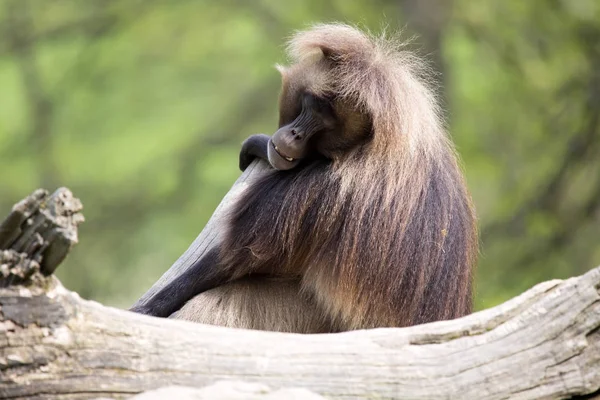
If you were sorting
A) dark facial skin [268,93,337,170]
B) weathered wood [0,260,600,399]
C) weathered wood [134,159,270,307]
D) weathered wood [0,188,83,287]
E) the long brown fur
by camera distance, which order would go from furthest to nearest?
weathered wood [134,159,270,307] < dark facial skin [268,93,337,170] < the long brown fur < weathered wood [0,260,600,399] < weathered wood [0,188,83,287]

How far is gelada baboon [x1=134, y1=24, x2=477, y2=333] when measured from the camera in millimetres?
4387

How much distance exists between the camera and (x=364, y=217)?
4.38 m

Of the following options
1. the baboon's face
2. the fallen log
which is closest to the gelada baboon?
the baboon's face

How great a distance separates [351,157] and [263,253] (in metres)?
0.67

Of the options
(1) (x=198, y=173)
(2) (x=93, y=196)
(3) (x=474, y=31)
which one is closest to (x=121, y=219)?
(2) (x=93, y=196)

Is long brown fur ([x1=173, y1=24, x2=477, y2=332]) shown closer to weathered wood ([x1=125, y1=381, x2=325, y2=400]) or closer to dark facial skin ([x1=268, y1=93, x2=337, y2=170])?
dark facial skin ([x1=268, y1=93, x2=337, y2=170])

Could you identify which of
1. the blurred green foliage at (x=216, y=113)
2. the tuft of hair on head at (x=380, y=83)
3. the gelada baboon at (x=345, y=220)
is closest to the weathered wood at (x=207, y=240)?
the gelada baboon at (x=345, y=220)

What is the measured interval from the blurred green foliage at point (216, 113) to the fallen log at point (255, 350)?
266 inches

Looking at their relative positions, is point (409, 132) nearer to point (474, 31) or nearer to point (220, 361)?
point (220, 361)

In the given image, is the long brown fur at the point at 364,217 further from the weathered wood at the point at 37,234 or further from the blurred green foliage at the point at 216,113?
the blurred green foliage at the point at 216,113

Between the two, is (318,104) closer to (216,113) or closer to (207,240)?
(207,240)

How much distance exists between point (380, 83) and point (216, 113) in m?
7.42

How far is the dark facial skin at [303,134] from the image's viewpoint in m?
4.52

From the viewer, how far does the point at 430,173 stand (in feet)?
14.9
